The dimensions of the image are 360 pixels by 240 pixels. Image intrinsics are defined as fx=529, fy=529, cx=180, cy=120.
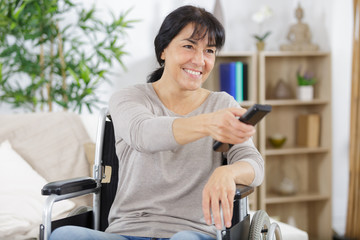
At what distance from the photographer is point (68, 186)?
5.27 ft

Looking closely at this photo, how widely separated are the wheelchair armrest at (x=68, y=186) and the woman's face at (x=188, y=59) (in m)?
0.44

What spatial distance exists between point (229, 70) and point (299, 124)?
2.39ft

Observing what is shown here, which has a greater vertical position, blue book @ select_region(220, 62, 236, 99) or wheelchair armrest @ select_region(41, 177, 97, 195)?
blue book @ select_region(220, 62, 236, 99)

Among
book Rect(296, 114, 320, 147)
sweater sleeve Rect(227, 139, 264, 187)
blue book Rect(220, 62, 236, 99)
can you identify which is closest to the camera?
sweater sleeve Rect(227, 139, 264, 187)

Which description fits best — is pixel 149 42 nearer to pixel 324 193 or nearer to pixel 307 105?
pixel 307 105

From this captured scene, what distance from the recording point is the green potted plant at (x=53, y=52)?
3166mm

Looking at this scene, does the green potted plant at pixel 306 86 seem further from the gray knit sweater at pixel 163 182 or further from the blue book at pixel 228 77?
the gray knit sweater at pixel 163 182

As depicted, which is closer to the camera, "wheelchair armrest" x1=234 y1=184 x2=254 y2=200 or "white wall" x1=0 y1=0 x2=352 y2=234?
"wheelchair armrest" x1=234 y1=184 x2=254 y2=200

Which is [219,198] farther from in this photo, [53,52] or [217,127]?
[53,52]

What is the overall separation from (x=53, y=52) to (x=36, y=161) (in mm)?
1255

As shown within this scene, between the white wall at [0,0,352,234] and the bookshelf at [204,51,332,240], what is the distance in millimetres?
135

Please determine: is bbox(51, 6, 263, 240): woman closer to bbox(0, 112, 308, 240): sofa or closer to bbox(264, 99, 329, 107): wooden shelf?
bbox(0, 112, 308, 240): sofa

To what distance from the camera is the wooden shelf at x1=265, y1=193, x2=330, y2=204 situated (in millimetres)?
3635

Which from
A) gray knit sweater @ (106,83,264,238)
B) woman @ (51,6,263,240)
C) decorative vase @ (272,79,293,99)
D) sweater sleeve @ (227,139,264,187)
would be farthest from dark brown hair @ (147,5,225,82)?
decorative vase @ (272,79,293,99)
